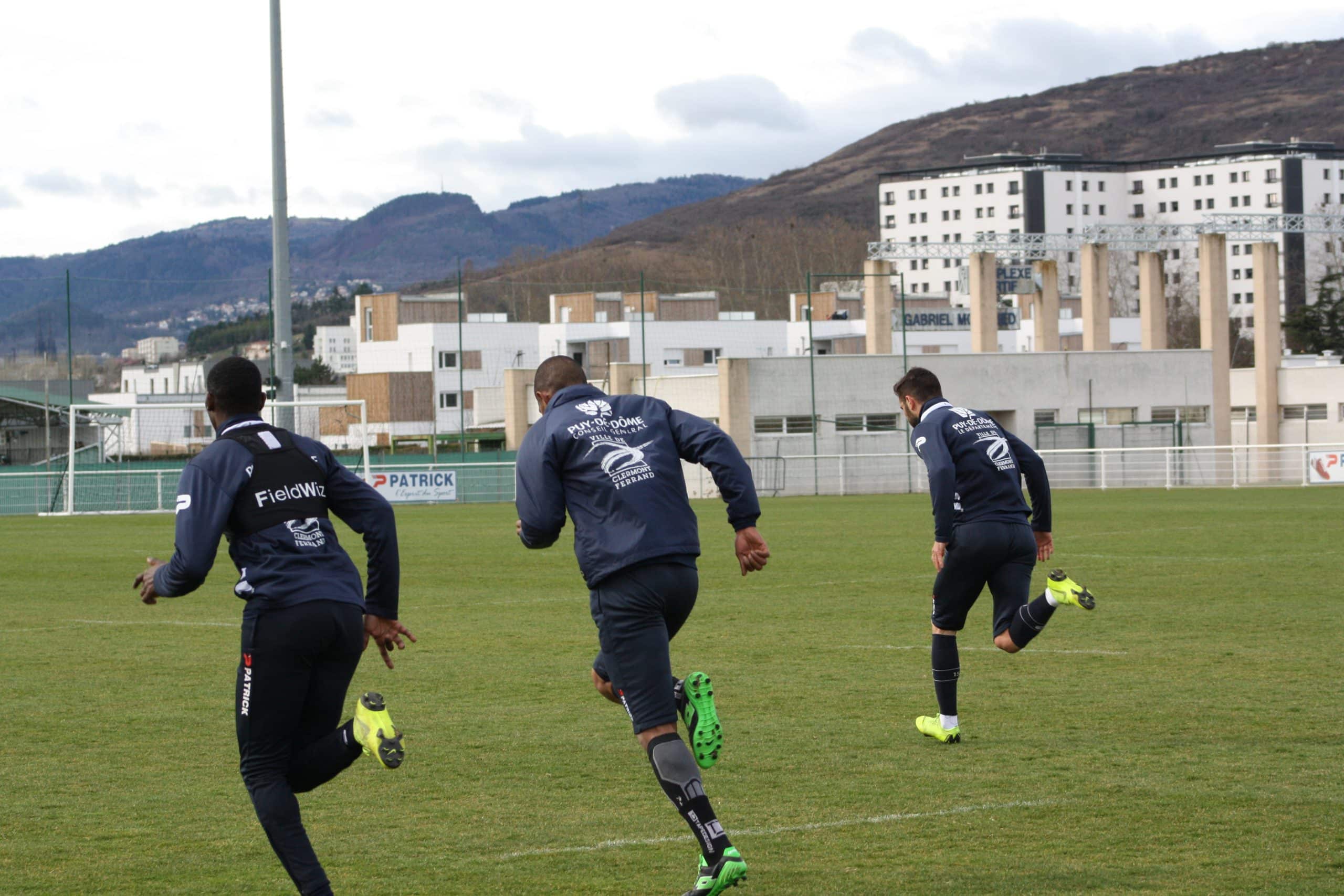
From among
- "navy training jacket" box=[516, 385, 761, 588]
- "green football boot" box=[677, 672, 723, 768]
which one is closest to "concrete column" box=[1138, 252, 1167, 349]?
"navy training jacket" box=[516, 385, 761, 588]

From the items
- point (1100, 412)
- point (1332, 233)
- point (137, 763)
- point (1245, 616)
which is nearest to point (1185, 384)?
point (1100, 412)

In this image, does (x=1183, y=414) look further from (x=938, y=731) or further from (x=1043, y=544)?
(x=938, y=731)

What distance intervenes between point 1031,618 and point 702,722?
135 inches

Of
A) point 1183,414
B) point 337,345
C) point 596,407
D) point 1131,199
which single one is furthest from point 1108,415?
point 337,345

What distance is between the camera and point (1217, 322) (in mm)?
62656

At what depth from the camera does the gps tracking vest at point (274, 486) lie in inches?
219

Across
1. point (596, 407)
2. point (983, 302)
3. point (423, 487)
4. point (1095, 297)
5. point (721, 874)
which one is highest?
point (1095, 297)

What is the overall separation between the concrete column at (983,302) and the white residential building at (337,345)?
113 metres

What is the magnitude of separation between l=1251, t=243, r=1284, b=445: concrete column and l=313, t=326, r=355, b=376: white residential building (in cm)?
11835

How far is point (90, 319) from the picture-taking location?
166 ft

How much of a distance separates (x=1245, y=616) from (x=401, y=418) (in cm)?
7363

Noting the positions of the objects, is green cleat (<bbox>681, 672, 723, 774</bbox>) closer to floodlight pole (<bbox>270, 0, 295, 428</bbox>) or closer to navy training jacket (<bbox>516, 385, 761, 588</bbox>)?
navy training jacket (<bbox>516, 385, 761, 588</bbox>)

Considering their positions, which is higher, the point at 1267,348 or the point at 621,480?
the point at 1267,348

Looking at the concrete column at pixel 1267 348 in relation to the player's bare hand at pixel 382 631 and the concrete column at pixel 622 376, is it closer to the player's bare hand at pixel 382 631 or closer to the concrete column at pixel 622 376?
the concrete column at pixel 622 376
